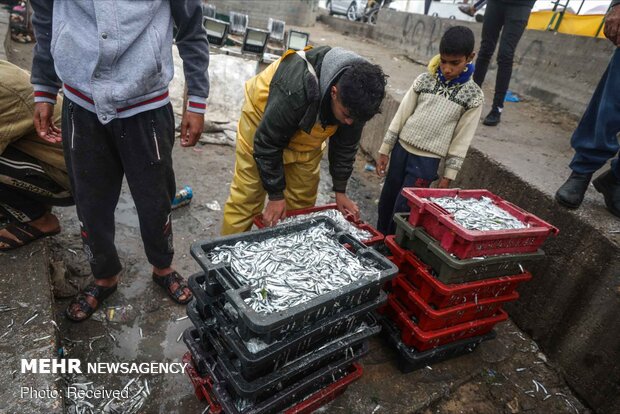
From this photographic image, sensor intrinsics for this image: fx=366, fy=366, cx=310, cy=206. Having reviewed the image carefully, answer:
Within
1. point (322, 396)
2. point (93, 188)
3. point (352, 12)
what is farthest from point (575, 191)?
point (352, 12)

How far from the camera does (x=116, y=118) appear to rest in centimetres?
229

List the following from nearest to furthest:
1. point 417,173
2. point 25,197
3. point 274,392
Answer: point 274,392 → point 25,197 → point 417,173

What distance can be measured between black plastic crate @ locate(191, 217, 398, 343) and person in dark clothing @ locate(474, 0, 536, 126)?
A: 4.29 meters

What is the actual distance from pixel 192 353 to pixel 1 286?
1502mm

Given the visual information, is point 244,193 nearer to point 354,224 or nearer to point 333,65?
point 354,224

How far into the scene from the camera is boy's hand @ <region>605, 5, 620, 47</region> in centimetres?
271

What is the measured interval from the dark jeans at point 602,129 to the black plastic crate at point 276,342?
235cm

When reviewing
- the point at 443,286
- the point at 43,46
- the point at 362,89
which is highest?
the point at 362,89

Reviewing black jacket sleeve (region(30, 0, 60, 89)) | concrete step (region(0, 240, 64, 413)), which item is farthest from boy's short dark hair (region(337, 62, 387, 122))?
concrete step (region(0, 240, 64, 413))

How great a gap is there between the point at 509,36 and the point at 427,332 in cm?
436

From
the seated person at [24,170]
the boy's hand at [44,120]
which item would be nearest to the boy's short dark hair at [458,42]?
the boy's hand at [44,120]

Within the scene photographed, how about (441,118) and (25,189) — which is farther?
(441,118)

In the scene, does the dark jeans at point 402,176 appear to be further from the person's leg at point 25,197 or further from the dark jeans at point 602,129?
the person's leg at point 25,197

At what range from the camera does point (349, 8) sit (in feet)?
77.4
